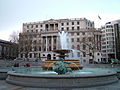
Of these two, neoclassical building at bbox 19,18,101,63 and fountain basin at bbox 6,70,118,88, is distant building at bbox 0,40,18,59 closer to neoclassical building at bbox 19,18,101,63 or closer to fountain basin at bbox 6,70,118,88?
neoclassical building at bbox 19,18,101,63

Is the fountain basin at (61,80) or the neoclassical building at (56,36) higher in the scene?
the neoclassical building at (56,36)

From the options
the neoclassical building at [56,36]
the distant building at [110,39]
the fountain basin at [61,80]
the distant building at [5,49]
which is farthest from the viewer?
the distant building at [110,39]

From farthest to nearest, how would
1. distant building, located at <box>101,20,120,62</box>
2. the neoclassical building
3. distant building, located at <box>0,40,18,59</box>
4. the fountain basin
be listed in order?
distant building, located at <box>101,20,120,62</box>, distant building, located at <box>0,40,18,59</box>, the neoclassical building, the fountain basin

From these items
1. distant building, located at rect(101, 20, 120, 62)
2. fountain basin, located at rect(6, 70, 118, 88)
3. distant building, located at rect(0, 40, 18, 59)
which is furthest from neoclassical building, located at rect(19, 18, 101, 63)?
fountain basin, located at rect(6, 70, 118, 88)

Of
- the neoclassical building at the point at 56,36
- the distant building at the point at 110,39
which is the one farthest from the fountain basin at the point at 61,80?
the distant building at the point at 110,39

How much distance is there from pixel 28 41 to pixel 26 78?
175ft

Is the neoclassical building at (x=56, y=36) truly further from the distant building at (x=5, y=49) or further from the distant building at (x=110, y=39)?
the distant building at (x=110, y=39)

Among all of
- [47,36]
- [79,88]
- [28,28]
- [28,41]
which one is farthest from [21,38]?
[79,88]

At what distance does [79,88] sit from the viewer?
10633mm

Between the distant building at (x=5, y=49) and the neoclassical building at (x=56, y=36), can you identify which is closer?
the neoclassical building at (x=56, y=36)

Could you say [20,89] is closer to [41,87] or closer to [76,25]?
[41,87]

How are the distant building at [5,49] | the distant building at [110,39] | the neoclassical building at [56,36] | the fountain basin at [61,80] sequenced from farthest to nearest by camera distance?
1. the distant building at [110,39]
2. the distant building at [5,49]
3. the neoclassical building at [56,36]
4. the fountain basin at [61,80]

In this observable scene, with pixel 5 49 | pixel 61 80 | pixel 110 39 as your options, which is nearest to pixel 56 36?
pixel 5 49

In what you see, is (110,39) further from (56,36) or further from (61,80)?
(61,80)
